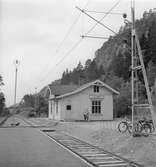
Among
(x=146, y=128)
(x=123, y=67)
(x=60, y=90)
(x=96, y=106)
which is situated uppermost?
(x=123, y=67)

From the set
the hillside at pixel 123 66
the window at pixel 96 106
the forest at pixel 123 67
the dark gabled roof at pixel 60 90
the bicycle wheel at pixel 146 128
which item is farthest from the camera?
the dark gabled roof at pixel 60 90

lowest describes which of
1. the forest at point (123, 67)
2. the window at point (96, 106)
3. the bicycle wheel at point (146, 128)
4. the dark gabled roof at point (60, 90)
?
the bicycle wheel at point (146, 128)

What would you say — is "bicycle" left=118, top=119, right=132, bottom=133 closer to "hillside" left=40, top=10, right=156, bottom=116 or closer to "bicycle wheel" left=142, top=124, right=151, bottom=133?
"bicycle wheel" left=142, top=124, right=151, bottom=133

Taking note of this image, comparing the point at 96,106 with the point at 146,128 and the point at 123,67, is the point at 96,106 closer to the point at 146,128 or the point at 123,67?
the point at 146,128

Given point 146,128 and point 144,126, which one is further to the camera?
point 146,128

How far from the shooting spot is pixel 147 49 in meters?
84.7

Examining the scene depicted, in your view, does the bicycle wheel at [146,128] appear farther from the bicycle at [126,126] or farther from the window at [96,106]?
the window at [96,106]

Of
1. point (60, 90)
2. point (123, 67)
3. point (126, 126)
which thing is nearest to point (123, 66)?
point (123, 67)

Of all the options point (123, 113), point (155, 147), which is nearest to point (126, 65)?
point (123, 113)

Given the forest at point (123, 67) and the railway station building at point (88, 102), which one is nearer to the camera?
the forest at point (123, 67)

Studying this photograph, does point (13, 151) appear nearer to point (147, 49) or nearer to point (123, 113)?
point (123, 113)

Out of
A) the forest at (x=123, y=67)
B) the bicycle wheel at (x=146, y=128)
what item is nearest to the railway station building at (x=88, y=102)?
the forest at (x=123, y=67)

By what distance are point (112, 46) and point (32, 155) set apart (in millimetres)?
160716

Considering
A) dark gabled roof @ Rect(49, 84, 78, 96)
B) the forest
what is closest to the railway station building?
dark gabled roof @ Rect(49, 84, 78, 96)
